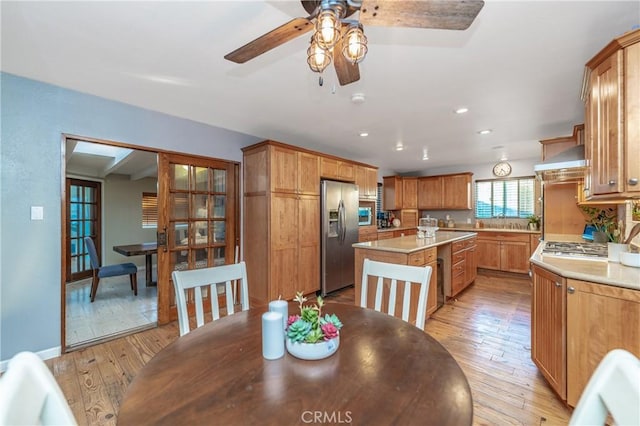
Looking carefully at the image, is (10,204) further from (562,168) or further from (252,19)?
(562,168)

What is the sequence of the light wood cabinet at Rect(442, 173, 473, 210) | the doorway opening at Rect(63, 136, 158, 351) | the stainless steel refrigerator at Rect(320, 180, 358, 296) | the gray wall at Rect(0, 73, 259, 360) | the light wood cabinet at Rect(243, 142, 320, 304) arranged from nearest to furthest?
the gray wall at Rect(0, 73, 259, 360), the doorway opening at Rect(63, 136, 158, 351), the light wood cabinet at Rect(243, 142, 320, 304), the stainless steel refrigerator at Rect(320, 180, 358, 296), the light wood cabinet at Rect(442, 173, 473, 210)

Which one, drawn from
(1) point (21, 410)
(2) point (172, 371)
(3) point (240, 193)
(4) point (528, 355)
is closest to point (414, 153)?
(3) point (240, 193)

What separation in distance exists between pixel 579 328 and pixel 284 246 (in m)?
2.93

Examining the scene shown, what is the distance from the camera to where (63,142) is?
100 inches

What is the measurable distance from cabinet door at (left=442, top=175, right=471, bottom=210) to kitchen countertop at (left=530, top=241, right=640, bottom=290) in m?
4.39

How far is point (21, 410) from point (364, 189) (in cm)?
493

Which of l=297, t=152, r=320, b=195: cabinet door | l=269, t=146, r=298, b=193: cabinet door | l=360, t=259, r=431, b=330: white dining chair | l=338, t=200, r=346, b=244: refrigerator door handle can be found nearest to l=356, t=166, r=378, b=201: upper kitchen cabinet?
l=338, t=200, r=346, b=244: refrigerator door handle

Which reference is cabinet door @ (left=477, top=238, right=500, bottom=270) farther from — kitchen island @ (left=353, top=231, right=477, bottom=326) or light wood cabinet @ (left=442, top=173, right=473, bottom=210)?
kitchen island @ (left=353, top=231, right=477, bottom=326)

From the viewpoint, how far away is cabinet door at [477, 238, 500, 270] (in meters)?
5.63

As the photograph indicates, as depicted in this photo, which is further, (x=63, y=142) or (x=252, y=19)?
(x=63, y=142)

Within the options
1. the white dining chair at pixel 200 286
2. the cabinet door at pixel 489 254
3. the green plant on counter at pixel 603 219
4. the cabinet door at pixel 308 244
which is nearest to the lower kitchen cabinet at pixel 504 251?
the cabinet door at pixel 489 254

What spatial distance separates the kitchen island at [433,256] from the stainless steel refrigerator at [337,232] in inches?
28.6

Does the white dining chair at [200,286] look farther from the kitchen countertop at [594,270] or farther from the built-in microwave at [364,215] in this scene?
the built-in microwave at [364,215]

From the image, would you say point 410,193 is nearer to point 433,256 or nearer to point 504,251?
point 504,251
